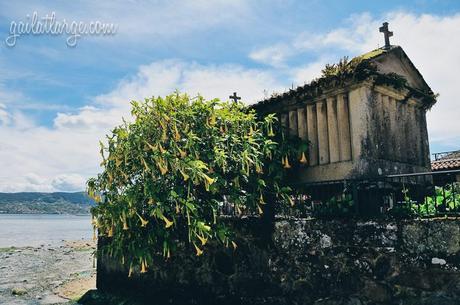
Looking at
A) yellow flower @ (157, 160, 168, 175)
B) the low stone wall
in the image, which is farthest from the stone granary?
yellow flower @ (157, 160, 168, 175)

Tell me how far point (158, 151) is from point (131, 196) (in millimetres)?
1200

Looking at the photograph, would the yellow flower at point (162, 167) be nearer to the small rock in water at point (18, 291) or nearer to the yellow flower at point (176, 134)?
the yellow flower at point (176, 134)

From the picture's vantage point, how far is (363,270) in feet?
26.6

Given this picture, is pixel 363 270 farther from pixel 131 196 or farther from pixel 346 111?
Result: pixel 131 196

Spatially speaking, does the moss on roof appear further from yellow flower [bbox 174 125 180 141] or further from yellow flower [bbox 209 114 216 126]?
yellow flower [bbox 174 125 180 141]

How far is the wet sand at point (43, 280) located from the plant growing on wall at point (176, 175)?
21.5ft

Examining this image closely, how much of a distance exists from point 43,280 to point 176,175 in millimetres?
14896

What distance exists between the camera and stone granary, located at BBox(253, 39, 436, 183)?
9.70 metres

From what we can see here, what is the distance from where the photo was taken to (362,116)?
9688mm

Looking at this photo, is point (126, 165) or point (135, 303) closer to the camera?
point (126, 165)

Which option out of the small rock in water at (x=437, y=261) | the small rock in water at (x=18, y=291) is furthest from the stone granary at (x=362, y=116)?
the small rock in water at (x=18, y=291)

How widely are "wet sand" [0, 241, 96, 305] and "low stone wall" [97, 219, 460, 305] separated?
17.8ft

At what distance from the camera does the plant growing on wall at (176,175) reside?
8.84 m

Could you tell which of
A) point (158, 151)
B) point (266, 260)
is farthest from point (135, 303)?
point (158, 151)
